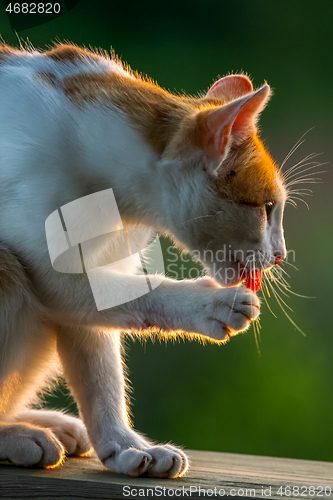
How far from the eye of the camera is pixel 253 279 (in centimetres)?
98

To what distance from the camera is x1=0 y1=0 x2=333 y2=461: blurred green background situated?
185 cm

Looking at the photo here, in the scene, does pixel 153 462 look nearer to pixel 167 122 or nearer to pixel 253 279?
pixel 253 279

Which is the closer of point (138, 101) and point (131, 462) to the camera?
point (131, 462)

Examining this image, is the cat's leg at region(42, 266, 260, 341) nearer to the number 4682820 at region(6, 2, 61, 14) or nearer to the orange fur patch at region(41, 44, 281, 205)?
the orange fur patch at region(41, 44, 281, 205)

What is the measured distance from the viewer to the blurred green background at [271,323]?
1847 millimetres

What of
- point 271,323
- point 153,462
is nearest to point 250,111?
Result: point 153,462

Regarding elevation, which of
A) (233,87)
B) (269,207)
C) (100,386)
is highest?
(233,87)

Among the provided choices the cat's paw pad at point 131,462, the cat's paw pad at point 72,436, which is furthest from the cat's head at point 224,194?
the cat's paw pad at point 72,436

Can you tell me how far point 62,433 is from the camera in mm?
1073

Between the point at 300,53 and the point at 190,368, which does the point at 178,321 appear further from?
the point at 300,53

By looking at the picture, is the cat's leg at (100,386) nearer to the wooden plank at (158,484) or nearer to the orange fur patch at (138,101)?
the wooden plank at (158,484)

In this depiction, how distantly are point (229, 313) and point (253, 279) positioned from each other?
0.14 meters

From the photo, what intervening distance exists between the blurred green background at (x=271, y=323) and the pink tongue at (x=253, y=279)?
83 cm

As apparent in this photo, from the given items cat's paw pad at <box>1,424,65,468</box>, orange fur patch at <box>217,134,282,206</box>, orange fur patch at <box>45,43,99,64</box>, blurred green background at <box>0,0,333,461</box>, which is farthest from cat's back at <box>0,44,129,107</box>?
blurred green background at <box>0,0,333,461</box>
